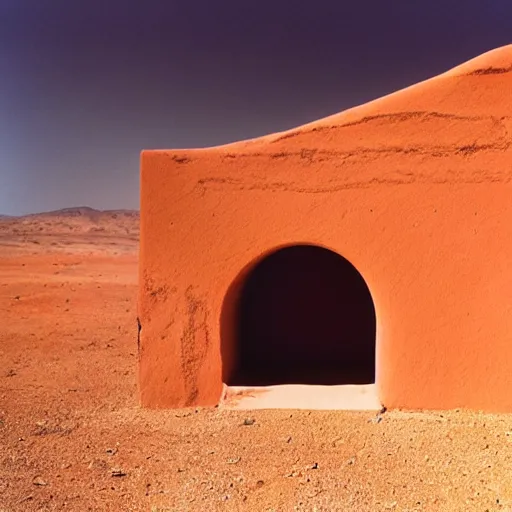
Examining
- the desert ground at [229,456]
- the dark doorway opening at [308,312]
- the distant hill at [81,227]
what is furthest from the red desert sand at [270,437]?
the distant hill at [81,227]

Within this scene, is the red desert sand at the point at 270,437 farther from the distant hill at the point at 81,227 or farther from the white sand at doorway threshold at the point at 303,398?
the distant hill at the point at 81,227

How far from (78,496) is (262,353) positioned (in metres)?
4.10

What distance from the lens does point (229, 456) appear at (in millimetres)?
4715

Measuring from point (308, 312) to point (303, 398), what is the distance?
2265 mm

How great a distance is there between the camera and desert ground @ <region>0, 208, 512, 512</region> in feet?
13.2

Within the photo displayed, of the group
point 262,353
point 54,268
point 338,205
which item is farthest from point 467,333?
point 54,268

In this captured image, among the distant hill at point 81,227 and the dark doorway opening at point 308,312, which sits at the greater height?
the distant hill at point 81,227

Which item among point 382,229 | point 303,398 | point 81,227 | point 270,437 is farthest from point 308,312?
point 81,227

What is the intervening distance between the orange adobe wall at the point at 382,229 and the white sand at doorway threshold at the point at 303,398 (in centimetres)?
18

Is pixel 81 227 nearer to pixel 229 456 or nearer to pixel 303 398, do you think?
pixel 303 398

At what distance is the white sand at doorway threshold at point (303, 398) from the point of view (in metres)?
5.73

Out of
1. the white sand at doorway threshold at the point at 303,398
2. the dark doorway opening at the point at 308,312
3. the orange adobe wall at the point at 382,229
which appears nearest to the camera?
the orange adobe wall at the point at 382,229

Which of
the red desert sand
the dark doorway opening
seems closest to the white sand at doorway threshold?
the red desert sand

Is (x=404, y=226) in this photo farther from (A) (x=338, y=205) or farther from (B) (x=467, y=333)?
(B) (x=467, y=333)
